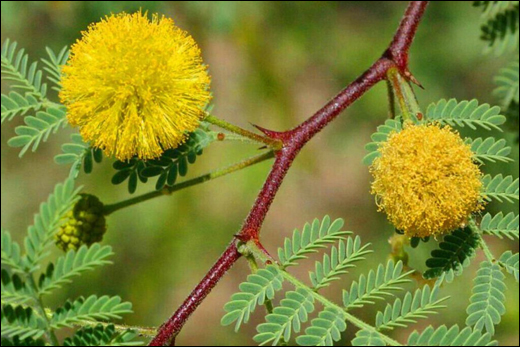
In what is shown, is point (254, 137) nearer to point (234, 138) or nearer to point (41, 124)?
point (234, 138)

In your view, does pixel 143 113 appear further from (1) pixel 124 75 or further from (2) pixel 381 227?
(2) pixel 381 227

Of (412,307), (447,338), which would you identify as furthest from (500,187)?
(447,338)

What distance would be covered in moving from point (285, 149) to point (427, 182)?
2.11ft

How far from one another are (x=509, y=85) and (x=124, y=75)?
2.40 meters

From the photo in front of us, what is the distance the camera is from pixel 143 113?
2.42 meters

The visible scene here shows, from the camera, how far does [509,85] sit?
13.0 ft

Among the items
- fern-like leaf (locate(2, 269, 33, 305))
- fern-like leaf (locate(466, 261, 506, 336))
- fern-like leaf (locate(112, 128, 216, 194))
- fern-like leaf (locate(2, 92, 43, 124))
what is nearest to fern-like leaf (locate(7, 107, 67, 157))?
fern-like leaf (locate(2, 92, 43, 124))

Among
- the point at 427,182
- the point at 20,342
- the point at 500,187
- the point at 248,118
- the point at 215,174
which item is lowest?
the point at 20,342

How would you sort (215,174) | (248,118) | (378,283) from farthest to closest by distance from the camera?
1. (248,118)
2. (215,174)
3. (378,283)

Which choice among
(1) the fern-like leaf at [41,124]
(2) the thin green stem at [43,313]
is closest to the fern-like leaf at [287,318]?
(2) the thin green stem at [43,313]

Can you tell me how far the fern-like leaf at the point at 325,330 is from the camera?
2.18m

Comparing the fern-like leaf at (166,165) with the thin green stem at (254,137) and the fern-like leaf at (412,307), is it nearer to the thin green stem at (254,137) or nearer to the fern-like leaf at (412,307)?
the thin green stem at (254,137)

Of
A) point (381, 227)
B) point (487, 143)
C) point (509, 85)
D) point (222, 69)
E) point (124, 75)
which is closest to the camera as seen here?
point (124, 75)

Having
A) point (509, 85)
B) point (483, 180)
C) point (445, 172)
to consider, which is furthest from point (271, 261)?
point (509, 85)
